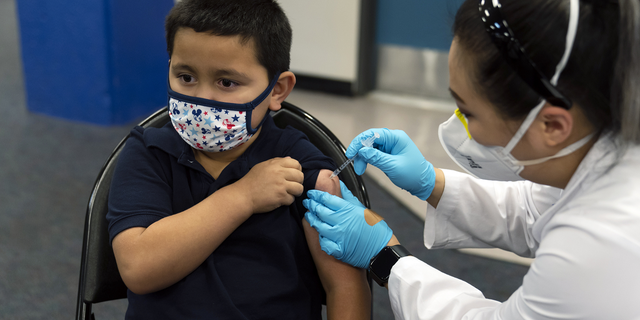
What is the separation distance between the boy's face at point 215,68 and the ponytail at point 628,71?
2.19 ft

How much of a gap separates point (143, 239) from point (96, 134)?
8.93ft

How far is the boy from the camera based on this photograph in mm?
1017

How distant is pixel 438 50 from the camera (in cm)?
407

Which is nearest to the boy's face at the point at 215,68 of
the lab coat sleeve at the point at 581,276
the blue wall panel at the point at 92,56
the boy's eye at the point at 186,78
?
the boy's eye at the point at 186,78

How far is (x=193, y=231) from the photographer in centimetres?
101

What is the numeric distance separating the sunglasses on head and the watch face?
0.48 meters

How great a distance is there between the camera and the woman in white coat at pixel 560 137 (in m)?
0.78

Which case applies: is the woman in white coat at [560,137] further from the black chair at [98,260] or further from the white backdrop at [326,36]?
A: the white backdrop at [326,36]

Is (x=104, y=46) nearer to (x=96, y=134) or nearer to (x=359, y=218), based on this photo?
(x=96, y=134)

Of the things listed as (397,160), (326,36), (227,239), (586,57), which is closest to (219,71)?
(227,239)

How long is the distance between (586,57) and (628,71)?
6 cm

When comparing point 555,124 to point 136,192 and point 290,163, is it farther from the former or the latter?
point 136,192

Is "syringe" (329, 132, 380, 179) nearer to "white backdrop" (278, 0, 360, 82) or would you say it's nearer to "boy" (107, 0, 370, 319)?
"boy" (107, 0, 370, 319)

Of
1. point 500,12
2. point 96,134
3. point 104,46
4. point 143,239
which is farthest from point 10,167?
point 500,12
